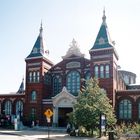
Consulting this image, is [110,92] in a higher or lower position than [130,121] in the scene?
higher

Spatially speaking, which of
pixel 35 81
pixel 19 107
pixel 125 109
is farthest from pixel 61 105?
pixel 19 107

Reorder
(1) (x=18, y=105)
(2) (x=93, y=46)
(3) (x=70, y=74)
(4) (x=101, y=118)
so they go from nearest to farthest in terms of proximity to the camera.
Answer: (4) (x=101, y=118) < (2) (x=93, y=46) < (3) (x=70, y=74) < (1) (x=18, y=105)

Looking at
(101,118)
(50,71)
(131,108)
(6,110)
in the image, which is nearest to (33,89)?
(50,71)

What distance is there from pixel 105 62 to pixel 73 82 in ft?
26.6

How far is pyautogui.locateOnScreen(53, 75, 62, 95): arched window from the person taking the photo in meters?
52.5

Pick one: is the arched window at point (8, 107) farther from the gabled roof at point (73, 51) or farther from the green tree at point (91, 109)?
the green tree at point (91, 109)

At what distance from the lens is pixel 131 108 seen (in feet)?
143

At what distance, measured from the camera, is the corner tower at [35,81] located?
50.9m

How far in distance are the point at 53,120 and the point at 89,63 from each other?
35.6ft

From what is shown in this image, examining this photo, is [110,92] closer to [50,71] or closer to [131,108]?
[131,108]

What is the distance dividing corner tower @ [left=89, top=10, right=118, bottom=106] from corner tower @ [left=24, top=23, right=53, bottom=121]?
32.7 ft

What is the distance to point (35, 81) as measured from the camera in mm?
51969

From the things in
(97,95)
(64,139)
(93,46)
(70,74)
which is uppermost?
(93,46)

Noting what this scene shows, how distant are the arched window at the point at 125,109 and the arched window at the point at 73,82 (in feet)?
28.2
